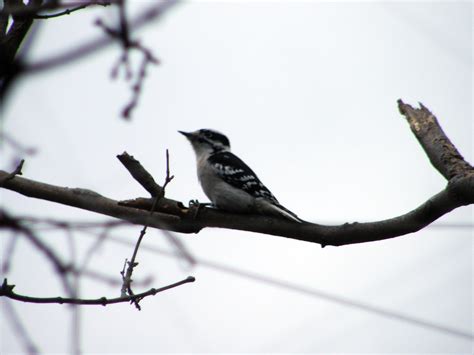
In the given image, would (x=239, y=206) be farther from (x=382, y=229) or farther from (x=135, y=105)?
(x=135, y=105)

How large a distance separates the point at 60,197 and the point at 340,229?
8.34 feet

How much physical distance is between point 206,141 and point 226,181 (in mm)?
1587

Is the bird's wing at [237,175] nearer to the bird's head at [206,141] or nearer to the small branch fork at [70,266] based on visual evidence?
the bird's head at [206,141]

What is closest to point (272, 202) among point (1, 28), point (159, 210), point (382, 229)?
point (159, 210)

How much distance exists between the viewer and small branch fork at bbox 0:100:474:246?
4.73 meters

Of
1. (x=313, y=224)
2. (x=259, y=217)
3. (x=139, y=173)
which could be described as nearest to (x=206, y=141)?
(x=259, y=217)

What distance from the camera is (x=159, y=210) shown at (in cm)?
578

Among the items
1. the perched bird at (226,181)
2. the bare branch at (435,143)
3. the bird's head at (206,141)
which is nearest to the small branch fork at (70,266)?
the perched bird at (226,181)

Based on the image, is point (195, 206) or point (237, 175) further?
point (237, 175)

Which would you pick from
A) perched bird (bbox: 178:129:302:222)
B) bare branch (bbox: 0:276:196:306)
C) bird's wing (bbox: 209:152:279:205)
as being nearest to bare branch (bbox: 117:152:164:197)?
perched bird (bbox: 178:129:302:222)

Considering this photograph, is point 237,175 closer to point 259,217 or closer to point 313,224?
point 259,217

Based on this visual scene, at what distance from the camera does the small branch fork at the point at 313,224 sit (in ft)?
15.5

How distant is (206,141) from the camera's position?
8789 millimetres

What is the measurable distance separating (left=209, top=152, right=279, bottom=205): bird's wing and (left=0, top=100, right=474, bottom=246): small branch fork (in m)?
0.79
